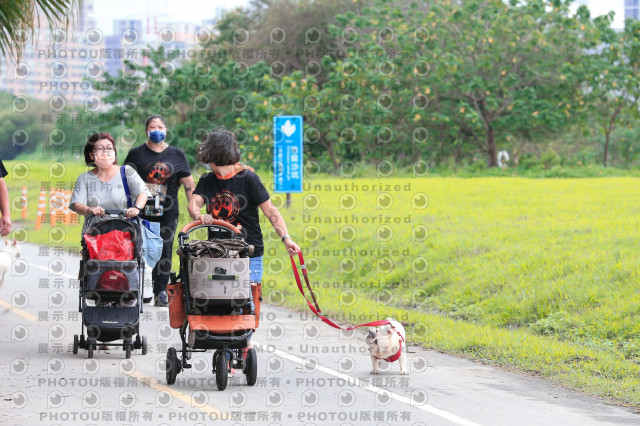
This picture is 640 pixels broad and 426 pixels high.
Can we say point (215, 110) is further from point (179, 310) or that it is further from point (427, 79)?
point (179, 310)

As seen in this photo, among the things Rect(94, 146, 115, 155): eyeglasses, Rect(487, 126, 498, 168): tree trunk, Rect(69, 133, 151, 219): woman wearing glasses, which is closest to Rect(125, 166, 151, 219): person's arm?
Rect(69, 133, 151, 219): woman wearing glasses

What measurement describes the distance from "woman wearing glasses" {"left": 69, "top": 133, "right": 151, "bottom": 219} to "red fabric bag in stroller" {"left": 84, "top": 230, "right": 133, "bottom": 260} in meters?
0.48

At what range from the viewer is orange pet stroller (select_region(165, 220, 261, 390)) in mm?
7453

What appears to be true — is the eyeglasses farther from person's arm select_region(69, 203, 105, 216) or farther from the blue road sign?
the blue road sign

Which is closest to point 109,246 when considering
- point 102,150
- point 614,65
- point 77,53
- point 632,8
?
point 102,150

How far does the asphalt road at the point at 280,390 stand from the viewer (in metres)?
7.14

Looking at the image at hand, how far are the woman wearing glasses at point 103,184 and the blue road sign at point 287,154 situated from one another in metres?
11.4

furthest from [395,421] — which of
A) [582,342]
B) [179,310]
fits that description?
[582,342]

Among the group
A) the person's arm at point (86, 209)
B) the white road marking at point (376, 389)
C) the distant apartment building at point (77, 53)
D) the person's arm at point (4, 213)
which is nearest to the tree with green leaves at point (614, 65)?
the distant apartment building at point (77, 53)

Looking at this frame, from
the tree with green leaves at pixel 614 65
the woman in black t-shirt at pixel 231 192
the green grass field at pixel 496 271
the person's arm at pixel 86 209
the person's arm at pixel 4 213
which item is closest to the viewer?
the woman in black t-shirt at pixel 231 192

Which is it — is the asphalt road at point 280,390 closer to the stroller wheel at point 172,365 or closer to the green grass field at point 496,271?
the stroller wheel at point 172,365

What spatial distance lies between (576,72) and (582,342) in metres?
22.0

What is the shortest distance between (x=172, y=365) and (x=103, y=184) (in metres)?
2.27

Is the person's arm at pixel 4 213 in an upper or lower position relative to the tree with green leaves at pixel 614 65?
lower
